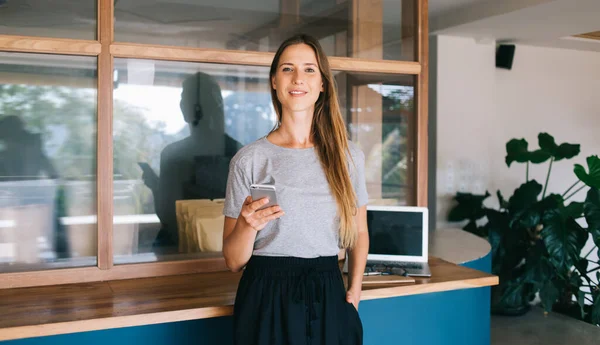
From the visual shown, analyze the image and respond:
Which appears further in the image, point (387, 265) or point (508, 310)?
point (508, 310)

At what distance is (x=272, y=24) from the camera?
8.26 feet

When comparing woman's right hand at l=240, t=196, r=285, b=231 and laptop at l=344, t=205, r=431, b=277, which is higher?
woman's right hand at l=240, t=196, r=285, b=231

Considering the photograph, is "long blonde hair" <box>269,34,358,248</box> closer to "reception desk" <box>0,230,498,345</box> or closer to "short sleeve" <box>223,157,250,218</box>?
"short sleeve" <box>223,157,250,218</box>

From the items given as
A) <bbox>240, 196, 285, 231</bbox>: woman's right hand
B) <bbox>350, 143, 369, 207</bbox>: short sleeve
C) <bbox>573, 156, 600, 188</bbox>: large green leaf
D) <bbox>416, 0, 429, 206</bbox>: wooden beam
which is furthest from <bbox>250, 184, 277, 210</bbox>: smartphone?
<bbox>573, 156, 600, 188</bbox>: large green leaf

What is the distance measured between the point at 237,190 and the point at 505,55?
15.3 ft

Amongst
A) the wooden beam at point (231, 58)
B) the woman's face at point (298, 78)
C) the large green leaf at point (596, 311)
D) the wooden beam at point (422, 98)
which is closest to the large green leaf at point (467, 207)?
the large green leaf at point (596, 311)

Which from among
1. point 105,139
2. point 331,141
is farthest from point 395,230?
point 105,139

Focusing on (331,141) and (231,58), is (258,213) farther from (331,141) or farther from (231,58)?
(231,58)

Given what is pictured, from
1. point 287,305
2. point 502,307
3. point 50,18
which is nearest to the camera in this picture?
point 287,305

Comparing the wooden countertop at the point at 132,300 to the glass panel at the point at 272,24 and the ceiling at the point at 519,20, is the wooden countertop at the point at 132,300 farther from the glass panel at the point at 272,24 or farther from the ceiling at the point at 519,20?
the ceiling at the point at 519,20

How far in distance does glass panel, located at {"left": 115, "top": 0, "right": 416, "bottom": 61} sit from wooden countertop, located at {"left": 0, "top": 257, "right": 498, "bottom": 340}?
961mm

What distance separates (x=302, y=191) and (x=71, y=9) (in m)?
1.21

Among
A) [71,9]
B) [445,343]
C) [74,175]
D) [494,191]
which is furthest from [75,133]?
[494,191]

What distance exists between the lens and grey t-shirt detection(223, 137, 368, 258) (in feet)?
5.34
